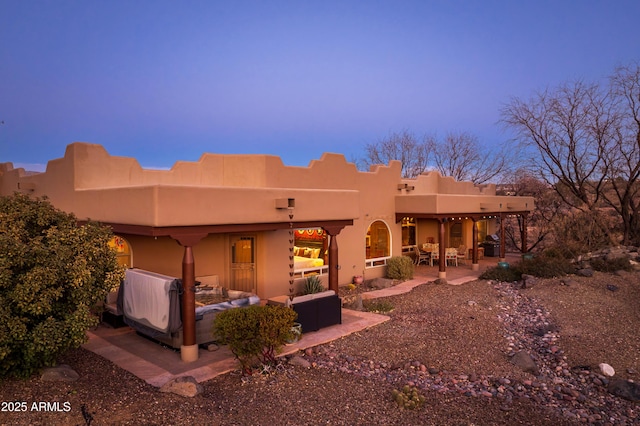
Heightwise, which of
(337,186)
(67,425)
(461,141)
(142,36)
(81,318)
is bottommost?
(67,425)

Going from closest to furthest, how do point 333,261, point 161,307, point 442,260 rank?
1. point 161,307
2. point 333,261
3. point 442,260

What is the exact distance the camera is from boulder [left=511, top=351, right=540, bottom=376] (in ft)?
26.9

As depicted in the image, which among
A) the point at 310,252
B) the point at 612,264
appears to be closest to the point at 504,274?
the point at 612,264

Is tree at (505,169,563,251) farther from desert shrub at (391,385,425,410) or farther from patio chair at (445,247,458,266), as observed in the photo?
desert shrub at (391,385,425,410)

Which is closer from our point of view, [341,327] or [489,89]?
[341,327]

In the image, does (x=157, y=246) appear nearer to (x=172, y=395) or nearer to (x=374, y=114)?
(x=172, y=395)

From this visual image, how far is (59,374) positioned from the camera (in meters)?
6.46

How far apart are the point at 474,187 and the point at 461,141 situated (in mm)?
15333

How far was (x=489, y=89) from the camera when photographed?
35.3 metres

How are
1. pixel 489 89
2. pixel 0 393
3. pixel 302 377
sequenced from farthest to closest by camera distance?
pixel 489 89, pixel 302 377, pixel 0 393

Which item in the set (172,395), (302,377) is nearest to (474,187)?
(302,377)

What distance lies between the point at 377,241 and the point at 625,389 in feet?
37.3

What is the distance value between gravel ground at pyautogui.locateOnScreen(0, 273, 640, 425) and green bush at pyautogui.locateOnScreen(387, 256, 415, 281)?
15.9 feet

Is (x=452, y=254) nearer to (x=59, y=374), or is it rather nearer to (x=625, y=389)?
(x=625, y=389)
